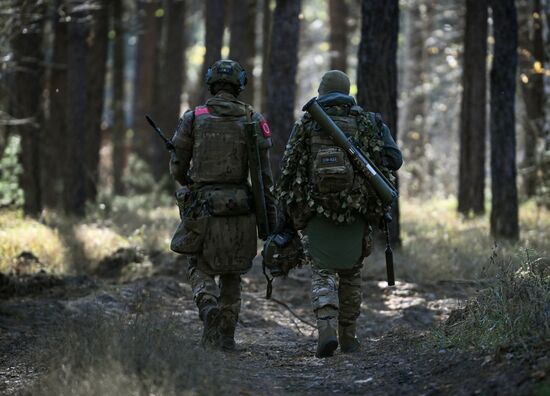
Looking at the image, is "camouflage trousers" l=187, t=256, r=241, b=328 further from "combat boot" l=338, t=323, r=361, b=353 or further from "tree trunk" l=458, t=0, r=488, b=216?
"tree trunk" l=458, t=0, r=488, b=216

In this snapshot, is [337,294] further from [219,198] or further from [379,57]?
[379,57]

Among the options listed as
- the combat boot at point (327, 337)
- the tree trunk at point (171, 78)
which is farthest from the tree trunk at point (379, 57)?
the tree trunk at point (171, 78)

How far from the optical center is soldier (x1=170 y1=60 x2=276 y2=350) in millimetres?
7879

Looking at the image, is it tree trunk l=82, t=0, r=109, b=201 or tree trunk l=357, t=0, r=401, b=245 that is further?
tree trunk l=82, t=0, r=109, b=201

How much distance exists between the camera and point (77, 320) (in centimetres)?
845

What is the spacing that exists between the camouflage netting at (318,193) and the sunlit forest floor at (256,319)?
1.09m

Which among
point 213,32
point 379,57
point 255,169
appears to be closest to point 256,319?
point 255,169

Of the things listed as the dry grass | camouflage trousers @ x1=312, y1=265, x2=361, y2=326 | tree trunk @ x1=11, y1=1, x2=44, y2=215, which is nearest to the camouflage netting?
camouflage trousers @ x1=312, y1=265, x2=361, y2=326

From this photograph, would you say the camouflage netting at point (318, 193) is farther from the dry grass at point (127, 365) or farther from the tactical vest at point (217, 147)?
the dry grass at point (127, 365)

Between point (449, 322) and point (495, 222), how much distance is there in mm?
6314

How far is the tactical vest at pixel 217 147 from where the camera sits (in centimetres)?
788

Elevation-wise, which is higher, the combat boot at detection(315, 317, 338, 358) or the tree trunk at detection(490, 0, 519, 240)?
the tree trunk at detection(490, 0, 519, 240)

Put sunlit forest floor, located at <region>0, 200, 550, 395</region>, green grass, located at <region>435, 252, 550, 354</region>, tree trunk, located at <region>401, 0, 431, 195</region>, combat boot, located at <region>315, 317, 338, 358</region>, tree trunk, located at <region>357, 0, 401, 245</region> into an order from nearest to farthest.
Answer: sunlit forest floor, located at <region>0, 200, 550, 395</region> < green grass, located at <region>435, 252, 550, 354</region> < combat boot, located at <region>315, 317, 338, 358</region> < tree trunk, located at <region>357, 0, 401, 245</region> < tree trunk, located at <region>401, 0, 431, 195</region>

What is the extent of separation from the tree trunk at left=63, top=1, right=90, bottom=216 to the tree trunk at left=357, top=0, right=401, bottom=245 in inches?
245
